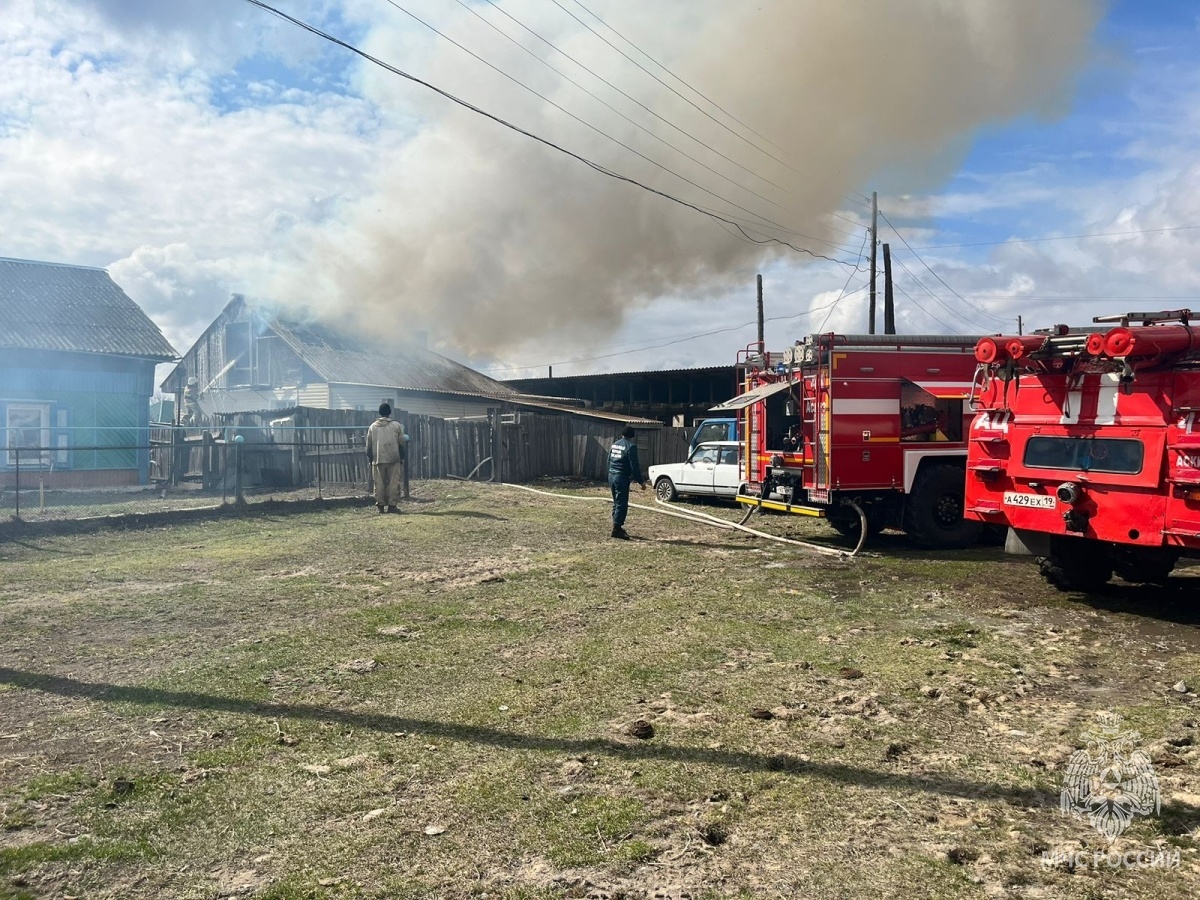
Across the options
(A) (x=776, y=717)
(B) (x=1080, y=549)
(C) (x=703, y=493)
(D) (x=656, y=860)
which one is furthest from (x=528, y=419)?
(D) (x=656, y=860)

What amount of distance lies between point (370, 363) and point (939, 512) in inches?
907

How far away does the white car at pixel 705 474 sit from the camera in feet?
54.2

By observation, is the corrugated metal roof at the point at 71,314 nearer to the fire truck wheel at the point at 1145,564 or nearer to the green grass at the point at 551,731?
the green grass at the point at 551,731

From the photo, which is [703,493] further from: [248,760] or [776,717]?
[248,760]

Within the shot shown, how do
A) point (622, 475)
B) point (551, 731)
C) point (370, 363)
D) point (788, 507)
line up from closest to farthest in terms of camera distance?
point (551, 731) < point (788, 507) < point (622, 475) < point (370, 363)

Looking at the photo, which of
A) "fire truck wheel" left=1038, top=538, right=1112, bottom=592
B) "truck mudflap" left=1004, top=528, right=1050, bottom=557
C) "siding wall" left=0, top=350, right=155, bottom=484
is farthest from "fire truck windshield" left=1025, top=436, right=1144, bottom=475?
"siding wall" left=0, top=350, right=155, bottom=484

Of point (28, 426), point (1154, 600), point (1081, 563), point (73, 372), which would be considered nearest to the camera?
point (1154, 600)

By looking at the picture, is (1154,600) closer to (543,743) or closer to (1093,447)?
(1093,447)

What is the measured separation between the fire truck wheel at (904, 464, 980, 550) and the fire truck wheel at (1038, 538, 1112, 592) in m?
3.15

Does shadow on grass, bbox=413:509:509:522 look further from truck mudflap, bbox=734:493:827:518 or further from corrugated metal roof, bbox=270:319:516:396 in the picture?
corrugated metal roof, bbox=270:319:516:396

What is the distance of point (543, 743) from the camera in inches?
167

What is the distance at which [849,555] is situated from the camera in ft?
34.4

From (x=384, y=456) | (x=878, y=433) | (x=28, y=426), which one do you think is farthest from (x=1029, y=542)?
(x=28, y=426)

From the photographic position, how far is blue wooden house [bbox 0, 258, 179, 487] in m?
18.9
